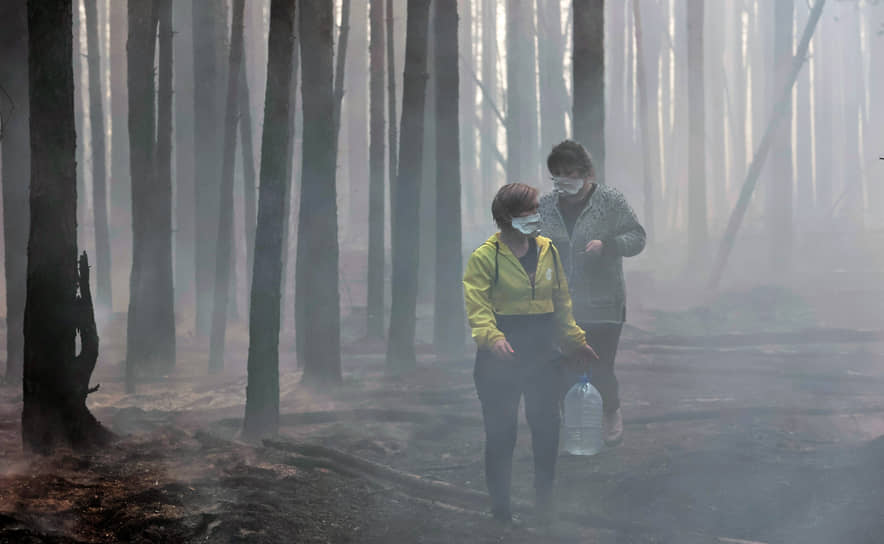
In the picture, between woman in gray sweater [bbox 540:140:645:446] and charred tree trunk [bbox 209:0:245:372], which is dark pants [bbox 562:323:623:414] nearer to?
woman in gray sweater [bbox 540:140:645:446]

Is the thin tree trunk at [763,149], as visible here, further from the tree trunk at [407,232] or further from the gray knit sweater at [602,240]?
the gray knit sweater at [602,240]

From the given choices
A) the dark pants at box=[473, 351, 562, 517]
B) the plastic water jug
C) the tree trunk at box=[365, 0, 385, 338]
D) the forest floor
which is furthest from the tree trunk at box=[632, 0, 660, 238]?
the dark pants at box=[473, 351, 562, 517]

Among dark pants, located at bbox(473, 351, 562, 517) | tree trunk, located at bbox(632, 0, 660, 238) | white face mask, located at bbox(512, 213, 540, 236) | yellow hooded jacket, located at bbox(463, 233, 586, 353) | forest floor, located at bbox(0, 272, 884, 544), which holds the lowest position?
forest floor, located at bbox(0, 272, 884, 544)

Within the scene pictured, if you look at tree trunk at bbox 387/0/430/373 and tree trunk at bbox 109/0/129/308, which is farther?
tree trunk at bbox 109/0/129/308

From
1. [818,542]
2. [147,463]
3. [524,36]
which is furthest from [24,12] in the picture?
[524,36]

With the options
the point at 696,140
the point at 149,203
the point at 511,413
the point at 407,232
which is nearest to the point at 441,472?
the point at 511,413

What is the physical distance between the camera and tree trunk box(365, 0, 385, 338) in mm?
15539

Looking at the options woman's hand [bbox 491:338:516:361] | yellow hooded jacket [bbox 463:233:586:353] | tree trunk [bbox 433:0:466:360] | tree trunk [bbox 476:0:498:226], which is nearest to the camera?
woman's hand [bbox 491:338:516:361]

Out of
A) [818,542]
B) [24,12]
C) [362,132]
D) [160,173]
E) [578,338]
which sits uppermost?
[362,132]

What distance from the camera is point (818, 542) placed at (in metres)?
5.64

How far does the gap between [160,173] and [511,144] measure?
46.9 feet

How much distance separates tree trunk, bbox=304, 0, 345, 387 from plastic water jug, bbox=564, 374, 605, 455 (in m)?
4.64

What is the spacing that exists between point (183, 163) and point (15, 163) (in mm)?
9647

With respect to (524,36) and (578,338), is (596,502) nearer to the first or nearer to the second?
(578,338)
